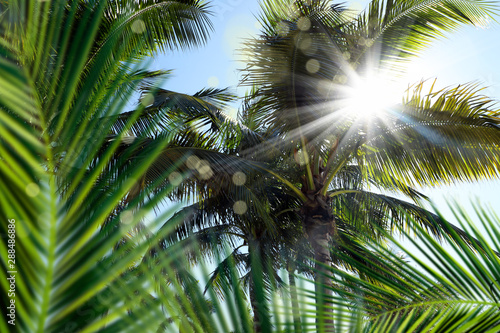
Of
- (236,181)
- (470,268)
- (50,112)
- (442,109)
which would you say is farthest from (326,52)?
(50,112)

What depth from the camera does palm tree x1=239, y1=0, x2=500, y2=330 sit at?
3980mm

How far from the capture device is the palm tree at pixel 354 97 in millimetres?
3980

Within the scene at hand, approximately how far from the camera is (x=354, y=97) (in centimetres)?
421

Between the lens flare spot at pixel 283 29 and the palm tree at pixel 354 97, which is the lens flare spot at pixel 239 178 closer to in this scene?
the palm tree at pixel 354 97

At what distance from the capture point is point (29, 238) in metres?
0.40

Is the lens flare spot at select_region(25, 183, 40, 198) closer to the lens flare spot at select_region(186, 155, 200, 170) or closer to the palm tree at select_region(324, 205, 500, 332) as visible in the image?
the palm tree at select_region(324, 205, 500, 332)

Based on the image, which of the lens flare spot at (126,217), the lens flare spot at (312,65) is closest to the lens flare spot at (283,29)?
the lens flare spot at (312,65)

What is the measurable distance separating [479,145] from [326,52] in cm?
197

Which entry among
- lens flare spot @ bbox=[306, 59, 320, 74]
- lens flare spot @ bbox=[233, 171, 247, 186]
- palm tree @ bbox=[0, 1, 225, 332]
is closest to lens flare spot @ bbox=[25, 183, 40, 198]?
palm tree @ bbox=[0, 1, 225, 332]

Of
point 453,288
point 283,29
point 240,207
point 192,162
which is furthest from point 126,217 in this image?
point 240,207

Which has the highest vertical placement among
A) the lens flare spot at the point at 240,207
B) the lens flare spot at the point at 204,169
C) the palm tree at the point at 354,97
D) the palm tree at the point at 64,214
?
the palm tree at the point at 354,97

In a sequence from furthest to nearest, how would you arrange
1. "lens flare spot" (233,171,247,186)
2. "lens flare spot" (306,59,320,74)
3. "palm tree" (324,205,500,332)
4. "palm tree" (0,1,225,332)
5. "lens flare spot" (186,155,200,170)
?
"lens flare spot" (233,171,247,186)
"lens flare spot" (306,59,320,74)
"lens flare spot" (186,155,200,170)
"palm tree" (324,205,500,332)
"palm tree" (0,1,225,332)

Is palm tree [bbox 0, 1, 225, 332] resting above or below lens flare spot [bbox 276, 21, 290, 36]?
below

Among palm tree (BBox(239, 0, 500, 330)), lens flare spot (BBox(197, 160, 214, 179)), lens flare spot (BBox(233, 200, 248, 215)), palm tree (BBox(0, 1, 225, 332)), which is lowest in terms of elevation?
palm tree (BBox(0, 1, 225, 332))
